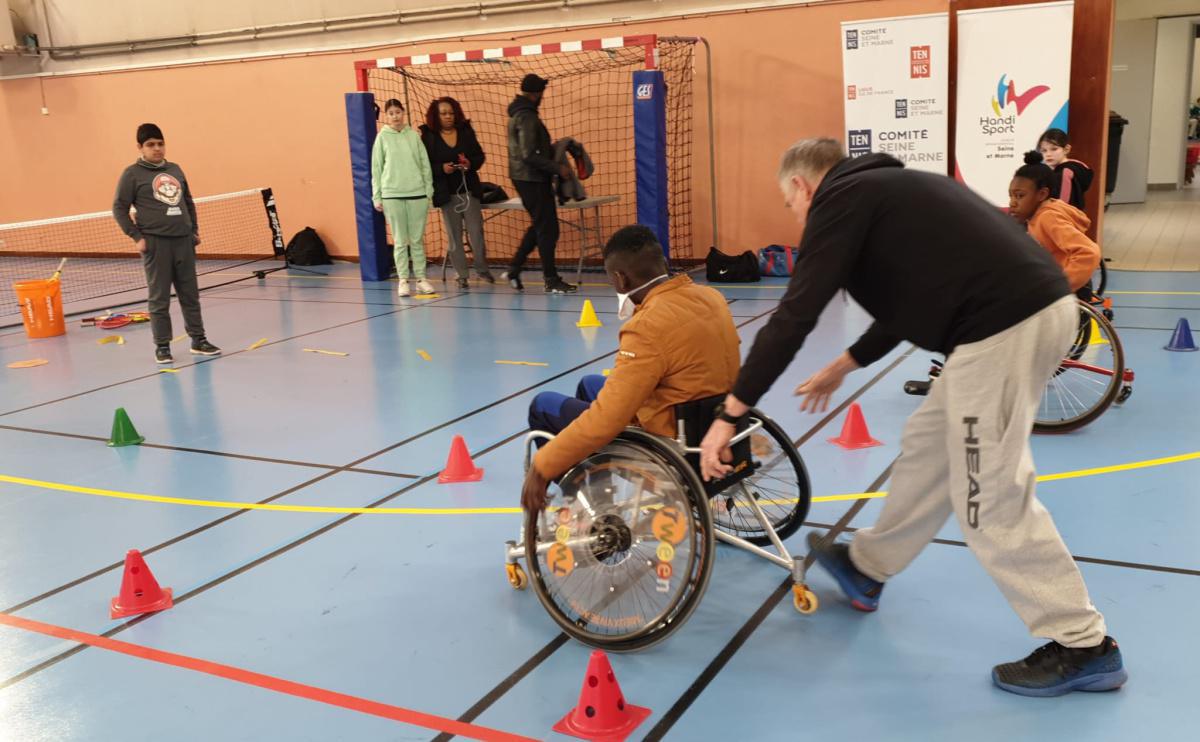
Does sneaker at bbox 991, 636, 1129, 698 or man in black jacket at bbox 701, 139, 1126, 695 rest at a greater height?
man in black jacket at bbox 701, 139, 1126, 695

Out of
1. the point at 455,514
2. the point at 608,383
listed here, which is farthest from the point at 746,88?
the point at 608,383

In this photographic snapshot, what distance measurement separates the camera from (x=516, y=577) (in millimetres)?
3338

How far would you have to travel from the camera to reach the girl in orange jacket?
4566 mm

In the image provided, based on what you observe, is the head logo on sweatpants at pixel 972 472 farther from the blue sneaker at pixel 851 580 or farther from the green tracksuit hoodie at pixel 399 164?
the green tracksuit hoodie at pixel 399 164

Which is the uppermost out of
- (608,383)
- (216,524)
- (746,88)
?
(746,88)

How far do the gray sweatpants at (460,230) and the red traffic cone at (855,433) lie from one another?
616 cm

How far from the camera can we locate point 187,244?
7227mm

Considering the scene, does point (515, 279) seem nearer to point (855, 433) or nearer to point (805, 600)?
point (855, 433)

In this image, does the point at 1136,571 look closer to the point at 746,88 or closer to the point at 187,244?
the point at 187,244

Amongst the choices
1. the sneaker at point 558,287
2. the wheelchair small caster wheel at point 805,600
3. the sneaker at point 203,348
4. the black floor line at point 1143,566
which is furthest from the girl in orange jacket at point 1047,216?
the sneaker at point 203,348

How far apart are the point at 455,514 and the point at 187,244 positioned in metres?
4.23

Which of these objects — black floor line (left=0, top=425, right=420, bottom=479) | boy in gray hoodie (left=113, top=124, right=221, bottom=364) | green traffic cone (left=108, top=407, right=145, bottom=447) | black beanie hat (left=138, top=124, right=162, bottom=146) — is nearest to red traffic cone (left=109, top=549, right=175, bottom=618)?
black floor line (left=0, top=425, right=420, bottom=479)

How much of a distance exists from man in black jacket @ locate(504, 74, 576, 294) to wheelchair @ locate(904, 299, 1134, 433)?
15.0ft

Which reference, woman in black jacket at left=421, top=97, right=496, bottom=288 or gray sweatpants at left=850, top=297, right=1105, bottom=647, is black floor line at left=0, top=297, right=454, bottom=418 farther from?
gray sweatpants at left=850, top=297, right=1105, bottom=647
